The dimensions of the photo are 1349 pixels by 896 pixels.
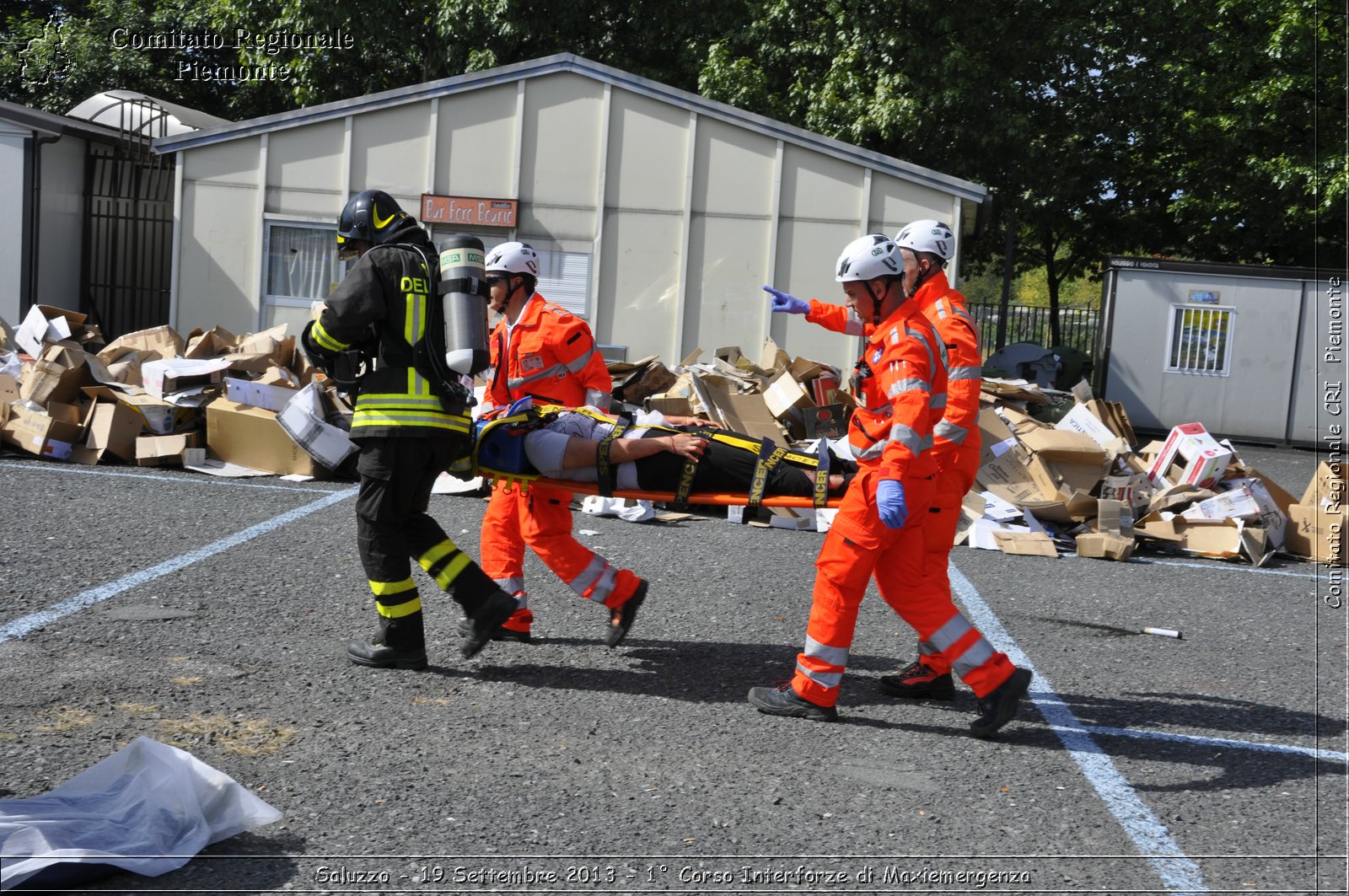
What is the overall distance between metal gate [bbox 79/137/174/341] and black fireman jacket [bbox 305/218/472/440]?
13849 mm

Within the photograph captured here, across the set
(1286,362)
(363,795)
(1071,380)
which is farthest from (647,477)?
(1071,380)

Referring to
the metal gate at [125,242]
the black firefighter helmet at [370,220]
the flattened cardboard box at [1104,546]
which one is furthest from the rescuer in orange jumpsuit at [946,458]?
the metal gate at [125,242]

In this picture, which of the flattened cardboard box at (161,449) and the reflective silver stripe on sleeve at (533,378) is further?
the flattened cardboard box at (161,449)

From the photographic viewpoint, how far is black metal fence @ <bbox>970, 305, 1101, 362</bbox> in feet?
94.2

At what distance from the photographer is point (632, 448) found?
5.05m

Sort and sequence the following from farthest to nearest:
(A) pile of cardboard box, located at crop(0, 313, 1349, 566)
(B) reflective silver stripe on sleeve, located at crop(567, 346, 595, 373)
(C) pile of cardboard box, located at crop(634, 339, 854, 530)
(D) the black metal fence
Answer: (D) the black metal fence < (C) pile of cardboard box, located at crop(634, 339, 854, 530) < (A) pile of cardboard box, located at crop(0, 313, 1349, 566) < (B) reflective silver stripe on sleeve, located at crop(567, 346, 595, 373)

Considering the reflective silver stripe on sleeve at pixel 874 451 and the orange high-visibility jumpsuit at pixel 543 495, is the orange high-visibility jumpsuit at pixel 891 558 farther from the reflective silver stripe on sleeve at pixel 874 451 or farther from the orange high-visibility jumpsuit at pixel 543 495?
the orange high-visibility jumpsuit at pixel 543 495

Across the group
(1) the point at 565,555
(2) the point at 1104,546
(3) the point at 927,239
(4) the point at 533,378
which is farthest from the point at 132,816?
(2) the point at 1104,546

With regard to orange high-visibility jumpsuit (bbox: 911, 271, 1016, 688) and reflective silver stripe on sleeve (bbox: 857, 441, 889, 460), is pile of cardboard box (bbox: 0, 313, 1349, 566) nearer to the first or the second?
orange high-visibility jumpsuit (bbox: 911, 271, 1016, 688)

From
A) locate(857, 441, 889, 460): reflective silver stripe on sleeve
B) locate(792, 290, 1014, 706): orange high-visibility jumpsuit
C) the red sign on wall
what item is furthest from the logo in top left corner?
locate(857, 441, 889, 460): reflective silver stripe on sleeve

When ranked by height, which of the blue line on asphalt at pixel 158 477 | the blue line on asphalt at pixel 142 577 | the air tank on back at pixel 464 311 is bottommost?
the blue line on asphalt at pixel 142 577

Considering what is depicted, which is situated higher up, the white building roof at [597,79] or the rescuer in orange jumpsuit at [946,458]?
the white building roof at [597,79]

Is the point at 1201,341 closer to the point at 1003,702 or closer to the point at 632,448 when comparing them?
the point at 1003,702

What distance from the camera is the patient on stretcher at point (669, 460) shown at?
497cm
